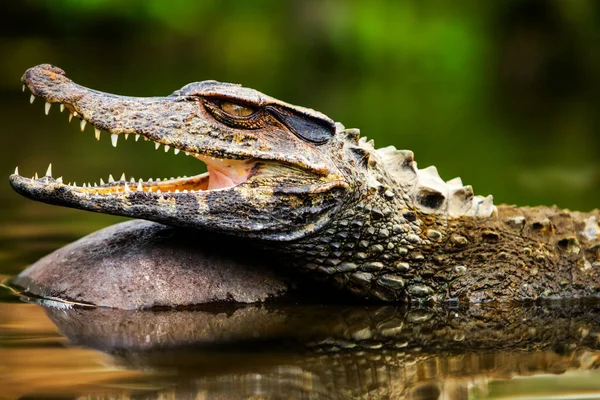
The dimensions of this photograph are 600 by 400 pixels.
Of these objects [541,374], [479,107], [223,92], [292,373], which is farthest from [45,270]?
[479,107]

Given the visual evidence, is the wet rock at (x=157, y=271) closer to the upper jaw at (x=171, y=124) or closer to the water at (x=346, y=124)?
the water at (x=346, y=124)

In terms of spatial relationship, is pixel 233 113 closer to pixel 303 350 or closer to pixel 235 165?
pixel 235 165

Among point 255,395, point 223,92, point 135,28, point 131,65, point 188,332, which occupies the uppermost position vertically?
point 135,28

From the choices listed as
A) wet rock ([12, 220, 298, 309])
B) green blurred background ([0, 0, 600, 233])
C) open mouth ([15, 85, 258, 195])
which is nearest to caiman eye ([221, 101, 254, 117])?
open mouth ([15, 85, 258, 195])

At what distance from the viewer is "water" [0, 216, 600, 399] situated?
496cm

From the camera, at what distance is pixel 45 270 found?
7164mm

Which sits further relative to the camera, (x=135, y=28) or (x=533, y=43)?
(x=135, y=28)

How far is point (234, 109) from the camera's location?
660 centimetres

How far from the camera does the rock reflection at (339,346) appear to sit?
16.6ft

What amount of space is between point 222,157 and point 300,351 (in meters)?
1.47

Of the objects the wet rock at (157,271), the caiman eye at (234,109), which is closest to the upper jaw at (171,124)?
the caiman eye at (234,109)

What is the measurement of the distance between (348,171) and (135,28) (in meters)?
41.7

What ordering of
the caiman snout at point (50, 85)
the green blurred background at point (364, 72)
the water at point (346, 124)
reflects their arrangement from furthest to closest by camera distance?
1. the green blurred background at point (364, 72)
2. the caiman snout at point (50, 85)
3. the water at point (346, 124)

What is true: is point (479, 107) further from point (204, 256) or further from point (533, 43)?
point (204, 256)
